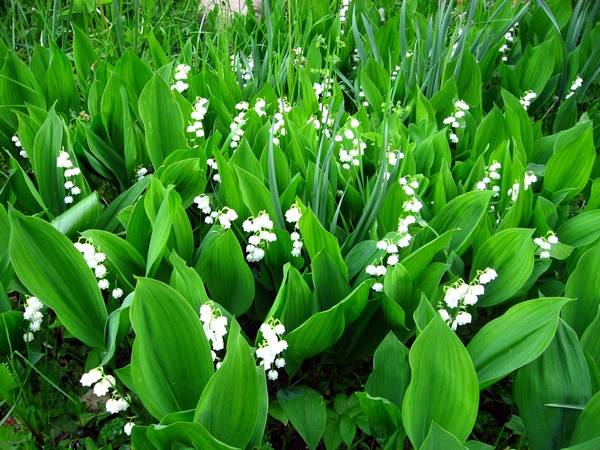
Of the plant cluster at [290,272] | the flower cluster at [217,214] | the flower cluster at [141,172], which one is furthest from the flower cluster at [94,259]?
the flower cluster at [141,172]

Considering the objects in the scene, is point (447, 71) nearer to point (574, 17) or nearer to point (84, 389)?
point (574, 17)

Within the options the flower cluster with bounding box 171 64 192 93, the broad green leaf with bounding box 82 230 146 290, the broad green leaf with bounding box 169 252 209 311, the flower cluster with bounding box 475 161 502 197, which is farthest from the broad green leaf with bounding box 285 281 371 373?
the flower cluster with bounding box 171 64 192 93

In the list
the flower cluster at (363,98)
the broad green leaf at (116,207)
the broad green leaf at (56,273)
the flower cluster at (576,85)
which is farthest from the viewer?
the flower cluster at (576,85)

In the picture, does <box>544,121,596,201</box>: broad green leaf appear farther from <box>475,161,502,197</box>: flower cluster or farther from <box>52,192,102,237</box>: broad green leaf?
<box>52,192,102,237</box>: broad green leaf

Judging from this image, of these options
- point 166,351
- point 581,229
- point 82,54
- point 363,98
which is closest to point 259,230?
point 166,351

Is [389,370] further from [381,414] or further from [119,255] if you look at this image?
[119,255]

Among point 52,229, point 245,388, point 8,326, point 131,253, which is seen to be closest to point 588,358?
point 245,388

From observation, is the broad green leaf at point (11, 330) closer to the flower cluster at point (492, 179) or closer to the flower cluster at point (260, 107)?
the flower cluster at point (260, 107)
